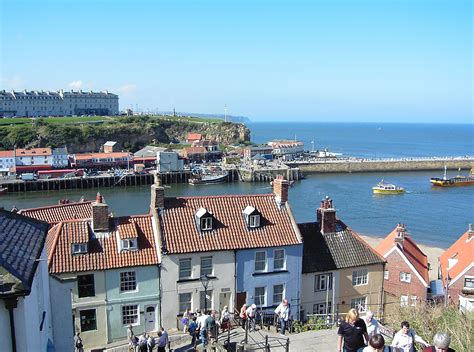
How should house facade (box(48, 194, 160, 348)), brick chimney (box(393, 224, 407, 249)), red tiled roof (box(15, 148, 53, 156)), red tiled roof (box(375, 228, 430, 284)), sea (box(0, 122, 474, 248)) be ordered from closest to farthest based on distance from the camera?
1. house facade (box(48, 194, 160, 348))
2. brick chimney (box(393, 224, 407, 249))
3. red tiled roof (box(375, 228, 430, 284))
4. sea (box(0, 122, 474, 248))
5. red tiled roof (box(15, 148, 53, 156))

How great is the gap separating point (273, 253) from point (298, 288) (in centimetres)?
261

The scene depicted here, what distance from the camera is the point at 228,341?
17.9 metres

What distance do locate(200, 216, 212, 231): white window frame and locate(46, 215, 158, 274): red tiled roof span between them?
8.60 ft

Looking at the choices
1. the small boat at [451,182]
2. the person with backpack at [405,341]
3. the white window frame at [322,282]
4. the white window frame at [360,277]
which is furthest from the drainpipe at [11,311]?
the small boat at [451,182]

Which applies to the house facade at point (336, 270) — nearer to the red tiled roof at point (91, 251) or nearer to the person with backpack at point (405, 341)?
the red tiled roof at point (91, 251)

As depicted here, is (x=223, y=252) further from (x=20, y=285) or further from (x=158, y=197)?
(x=20, y=285)

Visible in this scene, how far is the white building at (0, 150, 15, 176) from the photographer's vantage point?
106688 mm

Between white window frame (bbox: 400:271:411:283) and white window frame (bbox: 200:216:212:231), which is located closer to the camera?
white window frame (bbox: 200:216:212:231)

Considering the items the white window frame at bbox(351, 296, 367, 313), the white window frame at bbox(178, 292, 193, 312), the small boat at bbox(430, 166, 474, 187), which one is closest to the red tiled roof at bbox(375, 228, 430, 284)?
the white window frame at bbox(351, 296, 367, 313)

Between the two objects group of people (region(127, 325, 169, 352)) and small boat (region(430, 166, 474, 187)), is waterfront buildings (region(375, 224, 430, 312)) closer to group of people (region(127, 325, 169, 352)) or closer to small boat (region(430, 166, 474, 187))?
group of people (region(127, 325, 169, 352))

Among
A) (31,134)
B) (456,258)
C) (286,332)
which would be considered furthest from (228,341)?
(31,134)

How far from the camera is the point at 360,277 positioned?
28.2 meters

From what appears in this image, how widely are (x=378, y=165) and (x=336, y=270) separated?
111795mm

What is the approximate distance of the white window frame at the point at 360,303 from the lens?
28266 mm
